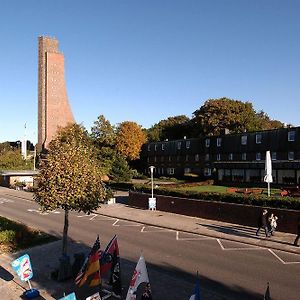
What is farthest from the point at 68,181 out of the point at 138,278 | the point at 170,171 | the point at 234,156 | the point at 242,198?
the point at 170,171

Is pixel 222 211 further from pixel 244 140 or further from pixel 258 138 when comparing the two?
pixel 244 140

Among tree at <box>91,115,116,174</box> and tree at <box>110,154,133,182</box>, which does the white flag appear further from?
tree at <box>91,115,116,174</box>

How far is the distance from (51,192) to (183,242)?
8.99m

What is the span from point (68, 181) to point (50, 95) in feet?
260

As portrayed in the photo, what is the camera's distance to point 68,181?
1418 centimetres

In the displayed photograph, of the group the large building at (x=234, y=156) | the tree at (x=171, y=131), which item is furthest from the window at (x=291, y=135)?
the tree at (x=171, y=131)

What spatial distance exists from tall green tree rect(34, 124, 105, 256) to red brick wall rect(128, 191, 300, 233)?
11807 mm

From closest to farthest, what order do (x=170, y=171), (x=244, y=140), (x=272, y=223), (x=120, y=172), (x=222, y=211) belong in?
1. (x=272, y=223)
2. (x=222, y=211)
3. (x=120, y=172)
4. (x=244, y=140)
5. (x=170, y=171)

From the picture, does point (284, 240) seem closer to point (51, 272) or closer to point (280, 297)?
point (280, 297)

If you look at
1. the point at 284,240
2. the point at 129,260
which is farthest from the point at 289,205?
the point at 129,260

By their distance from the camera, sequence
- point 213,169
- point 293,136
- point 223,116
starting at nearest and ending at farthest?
point 293,136, point 213,169, point 223,116

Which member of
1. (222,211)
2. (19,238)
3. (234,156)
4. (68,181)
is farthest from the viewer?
(234,156)

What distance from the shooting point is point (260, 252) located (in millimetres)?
18344

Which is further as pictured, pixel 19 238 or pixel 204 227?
pixel 204 227
